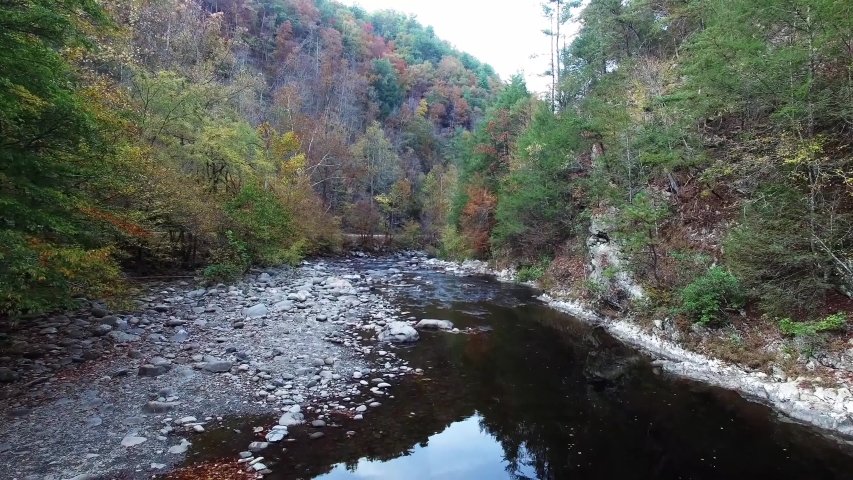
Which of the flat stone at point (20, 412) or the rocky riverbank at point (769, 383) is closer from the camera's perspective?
the flat stone at point (20, 412)

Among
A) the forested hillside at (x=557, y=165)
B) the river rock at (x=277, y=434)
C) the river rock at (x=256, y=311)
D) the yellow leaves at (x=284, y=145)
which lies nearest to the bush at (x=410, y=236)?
Result: the forested hillside at (x=557, y=165)

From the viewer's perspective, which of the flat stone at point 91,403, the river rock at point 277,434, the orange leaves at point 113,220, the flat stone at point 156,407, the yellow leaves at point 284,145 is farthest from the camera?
the yellow leaves at point 284,145

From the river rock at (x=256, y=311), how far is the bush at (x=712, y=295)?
34.0 ft

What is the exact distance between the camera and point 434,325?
11562 millimetres

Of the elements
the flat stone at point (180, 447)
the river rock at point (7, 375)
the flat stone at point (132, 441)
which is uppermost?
the river rock at point (7, 375)

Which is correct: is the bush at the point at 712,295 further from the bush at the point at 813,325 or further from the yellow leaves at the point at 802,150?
the yellow leaves at the point at 802,150

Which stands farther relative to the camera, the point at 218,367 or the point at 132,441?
the point at 218,367

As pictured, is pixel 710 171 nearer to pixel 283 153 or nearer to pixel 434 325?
pixel 434 325

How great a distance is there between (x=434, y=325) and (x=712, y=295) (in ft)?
21.5

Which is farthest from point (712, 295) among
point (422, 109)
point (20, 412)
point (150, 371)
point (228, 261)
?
point (422, 109)

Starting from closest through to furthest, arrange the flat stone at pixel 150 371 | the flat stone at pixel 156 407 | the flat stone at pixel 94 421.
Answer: the flat stone at pixel 94 421 → the flat stone at pixel 156 407 → the flat stone at pixel 150 371

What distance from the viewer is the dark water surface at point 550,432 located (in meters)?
5.19

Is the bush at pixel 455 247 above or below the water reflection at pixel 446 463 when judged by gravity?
above

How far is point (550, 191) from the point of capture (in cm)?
1945
